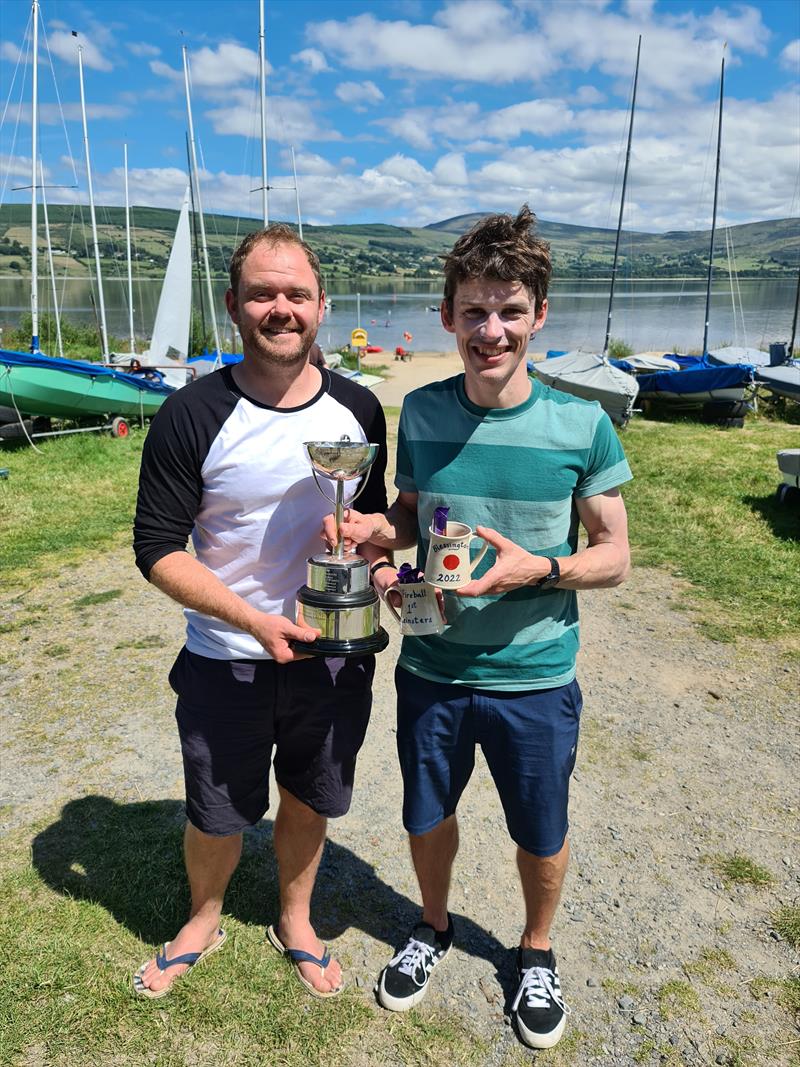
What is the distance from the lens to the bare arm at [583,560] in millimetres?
1913

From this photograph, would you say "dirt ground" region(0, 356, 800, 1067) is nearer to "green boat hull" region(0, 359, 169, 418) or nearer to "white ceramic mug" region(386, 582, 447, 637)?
"white ceramic mug" region(386, 582, 447, 637)

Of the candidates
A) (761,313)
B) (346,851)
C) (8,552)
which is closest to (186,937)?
(346,851)

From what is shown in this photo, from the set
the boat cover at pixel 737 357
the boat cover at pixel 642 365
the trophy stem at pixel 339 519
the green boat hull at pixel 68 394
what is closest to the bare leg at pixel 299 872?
the trophy stem at pixel 339 519

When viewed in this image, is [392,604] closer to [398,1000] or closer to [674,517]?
[398,1000]

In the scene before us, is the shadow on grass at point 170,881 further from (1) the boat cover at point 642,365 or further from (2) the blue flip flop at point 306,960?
(1) the boat cover at point 642,365

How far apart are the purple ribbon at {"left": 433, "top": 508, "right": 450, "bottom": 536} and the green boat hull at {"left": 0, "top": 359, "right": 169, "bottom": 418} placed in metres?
8.62

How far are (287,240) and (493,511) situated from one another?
3.07ft

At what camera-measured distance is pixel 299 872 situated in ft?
8.34

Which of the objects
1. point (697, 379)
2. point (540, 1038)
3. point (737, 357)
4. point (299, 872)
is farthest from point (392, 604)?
point (737, 357)

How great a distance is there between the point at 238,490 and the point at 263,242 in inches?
26.6

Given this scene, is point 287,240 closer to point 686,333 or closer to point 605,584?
point 605,584

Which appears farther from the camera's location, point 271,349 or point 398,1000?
point 398,1000

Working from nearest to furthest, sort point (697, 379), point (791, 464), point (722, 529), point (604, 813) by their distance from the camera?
1. point (604, 813)
2. point (722, 529)
3. point (791, 464)
4. point (697, 379)

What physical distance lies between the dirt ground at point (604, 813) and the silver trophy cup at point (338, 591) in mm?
1357
